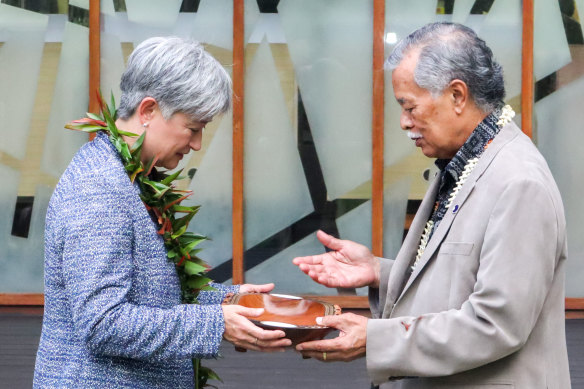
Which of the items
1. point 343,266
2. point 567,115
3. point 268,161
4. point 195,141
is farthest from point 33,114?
point 195,141

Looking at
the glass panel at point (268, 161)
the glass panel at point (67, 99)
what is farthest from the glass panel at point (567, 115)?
the glass panel at point (67, 99)

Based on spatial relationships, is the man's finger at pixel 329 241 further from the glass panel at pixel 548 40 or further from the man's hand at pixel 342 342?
the glass panel at pixel 548 40

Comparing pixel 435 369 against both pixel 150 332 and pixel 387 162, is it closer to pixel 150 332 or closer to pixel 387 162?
pixel 150 332

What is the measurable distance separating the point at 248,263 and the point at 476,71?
5.69 metres

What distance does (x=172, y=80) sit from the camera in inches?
103

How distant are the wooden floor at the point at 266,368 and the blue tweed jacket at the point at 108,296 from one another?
3.51 metres

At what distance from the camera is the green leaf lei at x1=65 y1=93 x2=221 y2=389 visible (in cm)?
Result: 260

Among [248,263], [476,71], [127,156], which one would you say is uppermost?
[476,71]

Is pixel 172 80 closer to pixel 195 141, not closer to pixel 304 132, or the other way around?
pixel 195 141

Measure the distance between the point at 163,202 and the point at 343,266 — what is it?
0.88 meters

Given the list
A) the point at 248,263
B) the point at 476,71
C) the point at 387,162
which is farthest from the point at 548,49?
the point at 476,71

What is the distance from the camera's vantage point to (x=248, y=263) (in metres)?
8.12

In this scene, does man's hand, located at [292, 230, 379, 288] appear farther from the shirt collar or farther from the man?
the shirt collar

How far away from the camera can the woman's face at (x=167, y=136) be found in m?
2.68
